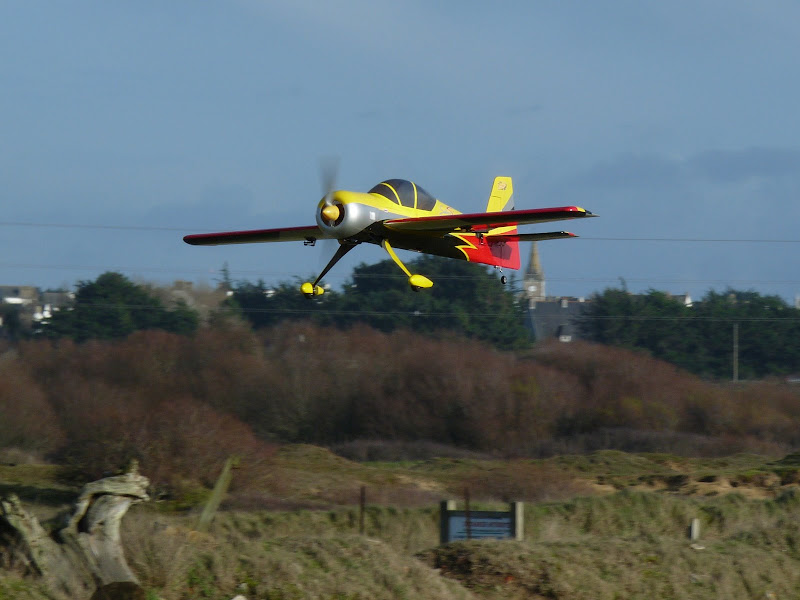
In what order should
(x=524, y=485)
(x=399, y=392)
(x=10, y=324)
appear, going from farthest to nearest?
1. (x=10, y=324)
2. (x=399, y=392)
3. (x=524, y=485)

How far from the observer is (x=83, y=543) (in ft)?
50.9

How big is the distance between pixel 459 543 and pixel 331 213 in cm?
668

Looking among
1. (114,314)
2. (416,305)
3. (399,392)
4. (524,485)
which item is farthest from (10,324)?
(524,485)

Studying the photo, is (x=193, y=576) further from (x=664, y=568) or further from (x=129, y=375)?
(x=129, y=375)

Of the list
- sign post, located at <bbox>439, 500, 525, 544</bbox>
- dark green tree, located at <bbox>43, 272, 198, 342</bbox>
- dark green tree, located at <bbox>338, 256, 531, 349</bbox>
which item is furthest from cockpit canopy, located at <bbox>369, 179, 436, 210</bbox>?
dark green tree, located at <bbox>338, 256, 531, 349</bbox>

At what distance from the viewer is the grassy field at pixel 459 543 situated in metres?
15.6

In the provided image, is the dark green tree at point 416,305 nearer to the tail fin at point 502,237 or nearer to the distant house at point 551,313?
the distant house at point 551,313

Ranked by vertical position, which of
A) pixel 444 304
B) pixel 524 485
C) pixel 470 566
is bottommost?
pixel 524 485

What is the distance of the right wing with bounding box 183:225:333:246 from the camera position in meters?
16.4


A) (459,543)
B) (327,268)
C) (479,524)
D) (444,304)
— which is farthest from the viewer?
(444,304)

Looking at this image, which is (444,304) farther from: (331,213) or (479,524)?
(331,213)

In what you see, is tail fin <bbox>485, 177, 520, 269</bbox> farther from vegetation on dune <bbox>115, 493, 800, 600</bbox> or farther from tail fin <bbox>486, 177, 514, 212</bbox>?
vegetation on dune <bbox>115, 493, 800, 600</bbox>

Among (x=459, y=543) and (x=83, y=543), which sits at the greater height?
(x=83, y=543)

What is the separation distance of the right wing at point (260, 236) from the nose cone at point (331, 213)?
3.25ft
